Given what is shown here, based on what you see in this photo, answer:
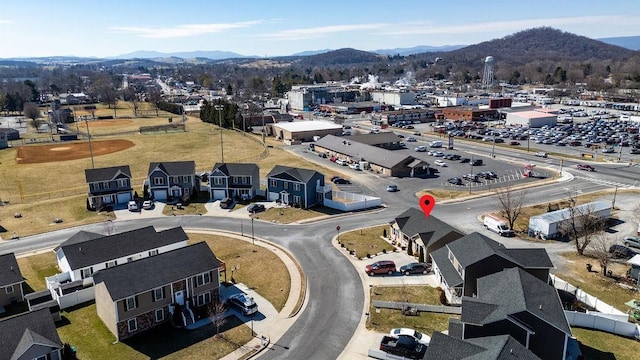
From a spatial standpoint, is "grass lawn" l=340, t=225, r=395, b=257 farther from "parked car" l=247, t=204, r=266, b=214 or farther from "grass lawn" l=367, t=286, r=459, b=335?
"parked car" l=247, t=204, r=266, b=214

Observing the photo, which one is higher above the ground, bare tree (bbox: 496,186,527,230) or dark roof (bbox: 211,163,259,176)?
dark roof (bbox: 211,163,259,176)

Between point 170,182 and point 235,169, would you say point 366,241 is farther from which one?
point 170,182

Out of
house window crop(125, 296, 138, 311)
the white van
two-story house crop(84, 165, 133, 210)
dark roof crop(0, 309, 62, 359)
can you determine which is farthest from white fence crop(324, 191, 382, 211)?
dark roof crop(0, 309, 62, 359)

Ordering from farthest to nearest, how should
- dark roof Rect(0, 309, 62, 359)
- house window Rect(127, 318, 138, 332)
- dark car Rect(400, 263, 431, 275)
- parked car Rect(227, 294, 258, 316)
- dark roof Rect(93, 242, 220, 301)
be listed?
dark car Rect(400, 263, 431, 275) < parked car Rect(227, 294, 258, 316) < dark roof Rect(93, 242, 220, 301) < house window Rect(127, 318, 138, 332) < dark roof Rect(0, 309, 62, 359)

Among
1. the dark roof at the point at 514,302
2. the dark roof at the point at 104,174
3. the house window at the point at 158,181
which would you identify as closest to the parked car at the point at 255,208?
the house window at the point at 158,181

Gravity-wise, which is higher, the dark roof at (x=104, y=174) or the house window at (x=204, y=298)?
the dark roof at (x=104, y=174)

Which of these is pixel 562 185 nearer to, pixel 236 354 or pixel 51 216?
pixel 236 354

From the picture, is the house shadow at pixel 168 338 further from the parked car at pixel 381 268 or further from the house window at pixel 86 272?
the parked car at pixel 381 268

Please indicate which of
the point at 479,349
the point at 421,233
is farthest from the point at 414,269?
the point at 479,349
